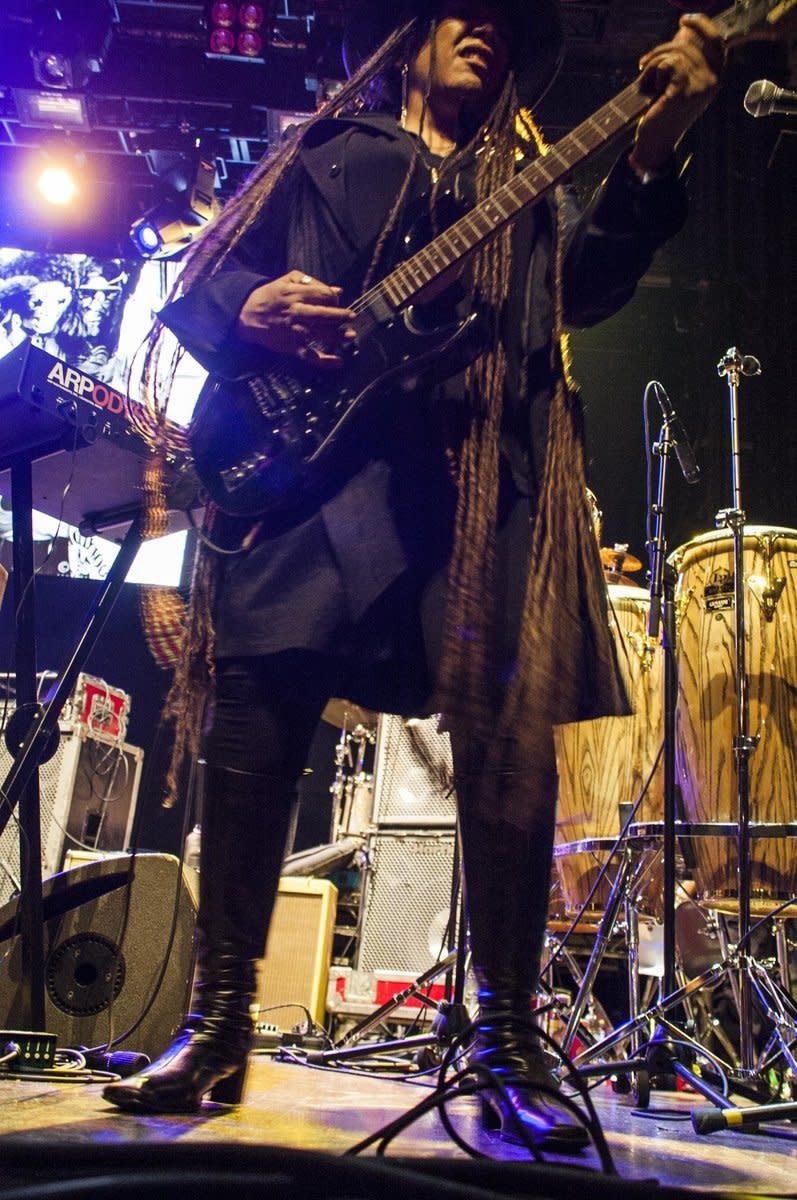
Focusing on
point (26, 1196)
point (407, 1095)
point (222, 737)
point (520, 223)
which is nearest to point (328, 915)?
point (407, 1095)

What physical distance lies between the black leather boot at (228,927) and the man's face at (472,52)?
1.33 meters

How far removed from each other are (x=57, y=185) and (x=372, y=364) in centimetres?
779

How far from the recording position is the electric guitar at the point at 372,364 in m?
1.64

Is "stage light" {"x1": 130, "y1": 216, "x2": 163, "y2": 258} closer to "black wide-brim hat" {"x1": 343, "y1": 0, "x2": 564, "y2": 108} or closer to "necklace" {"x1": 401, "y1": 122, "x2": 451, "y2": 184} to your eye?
"black wide-brim hat" {"x1": 343, "y1": 0, "x2": 564, "y2": 108}

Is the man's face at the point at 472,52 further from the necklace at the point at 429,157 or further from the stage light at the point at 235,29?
the stage light at the point at 235,29

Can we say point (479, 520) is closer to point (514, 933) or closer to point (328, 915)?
point (514, 933)

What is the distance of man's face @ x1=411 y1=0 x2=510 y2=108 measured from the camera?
187 centimetres

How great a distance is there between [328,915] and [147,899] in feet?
10.1

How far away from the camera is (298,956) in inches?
207

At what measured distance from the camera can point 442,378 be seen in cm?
169

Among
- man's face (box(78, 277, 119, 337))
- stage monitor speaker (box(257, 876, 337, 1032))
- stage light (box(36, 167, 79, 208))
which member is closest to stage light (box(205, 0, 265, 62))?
stage light (box(36, 167, 79, 208))

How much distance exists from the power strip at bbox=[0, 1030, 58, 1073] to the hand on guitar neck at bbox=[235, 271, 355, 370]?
1493 millimetres

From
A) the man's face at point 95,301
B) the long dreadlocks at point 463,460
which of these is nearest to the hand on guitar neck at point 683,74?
the long dreadlocks at point 463,460

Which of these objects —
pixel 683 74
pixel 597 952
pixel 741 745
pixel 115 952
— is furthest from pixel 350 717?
pixel 683 74
